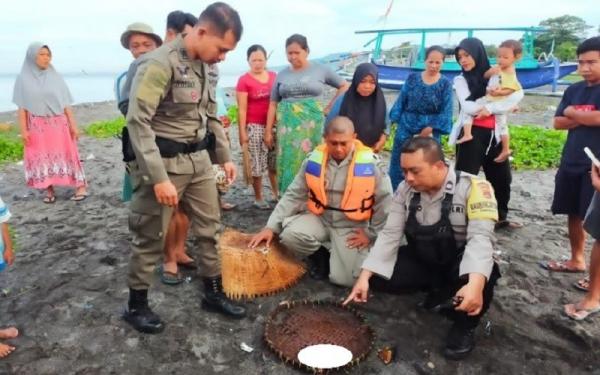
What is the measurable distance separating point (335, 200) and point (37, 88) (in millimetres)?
3725

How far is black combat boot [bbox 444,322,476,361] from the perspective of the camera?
2.57 metres

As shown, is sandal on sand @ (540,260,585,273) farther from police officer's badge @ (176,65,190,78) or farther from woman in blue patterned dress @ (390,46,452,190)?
police officer's badge @ (176,65,190,78)

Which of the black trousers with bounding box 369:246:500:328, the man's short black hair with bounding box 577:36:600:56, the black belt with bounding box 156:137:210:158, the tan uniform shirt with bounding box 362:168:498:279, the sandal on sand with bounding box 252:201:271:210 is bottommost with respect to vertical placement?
the sandal on sand with bounding box 252:201:271:210

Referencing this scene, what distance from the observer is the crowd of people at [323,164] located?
2514 mm

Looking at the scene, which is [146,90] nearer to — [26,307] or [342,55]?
[26,307]

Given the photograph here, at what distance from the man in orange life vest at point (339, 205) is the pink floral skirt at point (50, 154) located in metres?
3.17

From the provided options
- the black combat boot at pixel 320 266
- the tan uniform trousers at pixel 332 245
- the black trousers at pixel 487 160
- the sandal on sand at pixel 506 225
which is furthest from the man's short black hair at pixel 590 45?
the black combat boot at pixel 320 266

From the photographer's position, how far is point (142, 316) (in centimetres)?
281

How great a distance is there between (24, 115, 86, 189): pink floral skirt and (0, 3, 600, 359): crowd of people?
0.02 metres

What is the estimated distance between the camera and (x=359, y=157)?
11.0 feet

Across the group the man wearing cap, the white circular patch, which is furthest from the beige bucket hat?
the white circular patch

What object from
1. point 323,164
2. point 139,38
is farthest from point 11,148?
point 323,164

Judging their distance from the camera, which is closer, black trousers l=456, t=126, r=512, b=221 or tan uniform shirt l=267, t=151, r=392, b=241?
tan uniform shirt l=267, t=151, r=392, b=241

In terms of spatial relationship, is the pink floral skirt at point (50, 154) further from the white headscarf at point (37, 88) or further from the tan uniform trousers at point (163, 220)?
the tan uniform trousers at point (163, 220)
